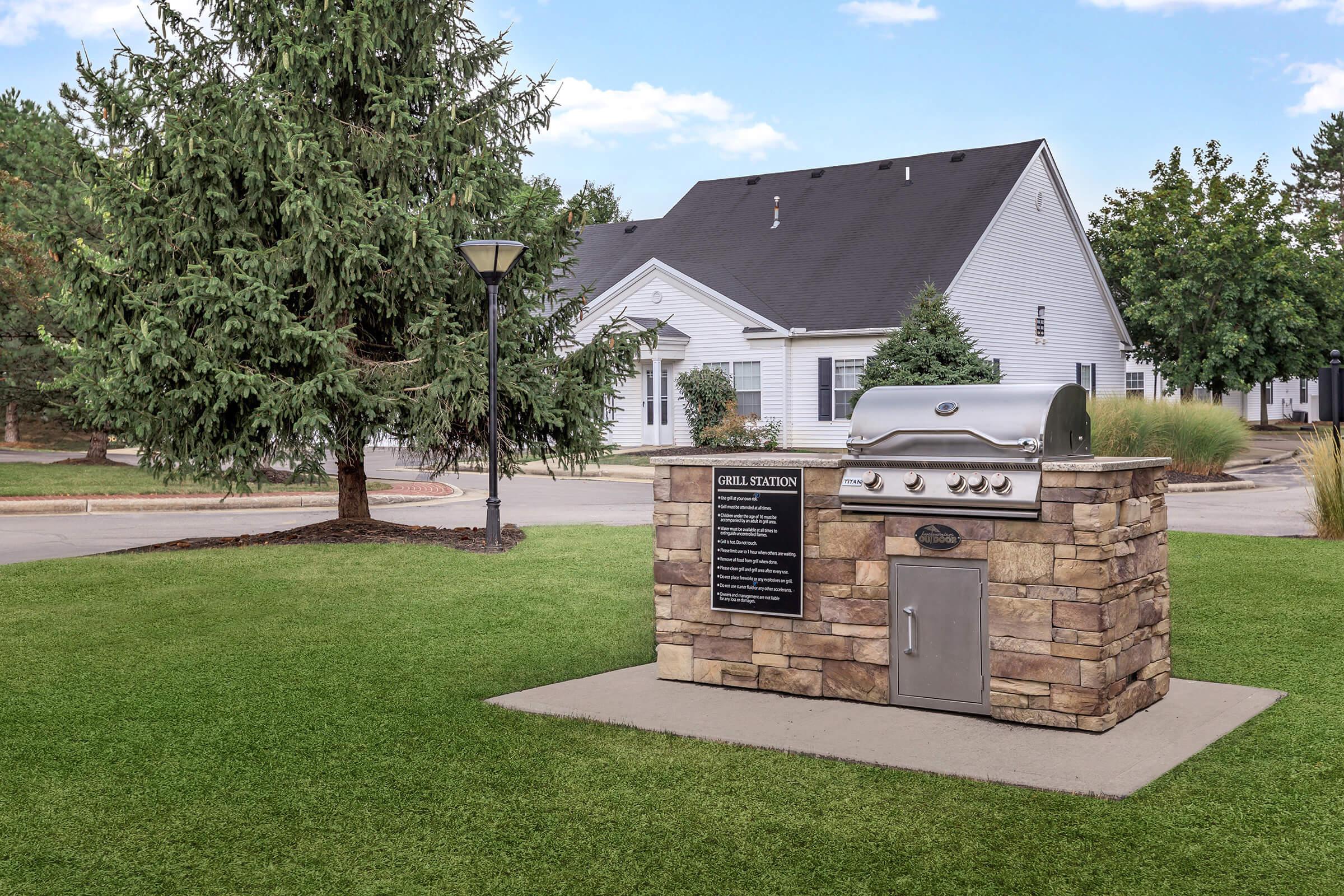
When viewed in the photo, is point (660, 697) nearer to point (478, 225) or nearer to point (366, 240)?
point (366, 240)

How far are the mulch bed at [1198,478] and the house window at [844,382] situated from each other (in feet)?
28.1

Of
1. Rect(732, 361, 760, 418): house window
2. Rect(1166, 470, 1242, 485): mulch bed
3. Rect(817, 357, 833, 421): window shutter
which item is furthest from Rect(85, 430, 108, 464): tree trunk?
Rect(1166, 470, 1242, 485): mulch bed

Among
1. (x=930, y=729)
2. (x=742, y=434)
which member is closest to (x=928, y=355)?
(x=742, y=434)

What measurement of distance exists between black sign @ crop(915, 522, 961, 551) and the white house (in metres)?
23.6

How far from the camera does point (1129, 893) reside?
13.5 ft

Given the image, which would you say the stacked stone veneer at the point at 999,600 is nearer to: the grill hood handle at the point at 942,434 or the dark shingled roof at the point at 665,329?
the grill hood handle at the point at 942,434

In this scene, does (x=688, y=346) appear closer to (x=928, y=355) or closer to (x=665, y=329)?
(x=665, y=329)

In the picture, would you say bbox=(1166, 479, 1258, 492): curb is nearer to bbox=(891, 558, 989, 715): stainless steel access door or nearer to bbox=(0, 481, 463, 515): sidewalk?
bbox=(0, 481, 463, 515): sidewalk

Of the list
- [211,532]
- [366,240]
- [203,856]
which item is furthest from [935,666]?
[211,532]

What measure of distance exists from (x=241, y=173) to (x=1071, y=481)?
10.9 metres

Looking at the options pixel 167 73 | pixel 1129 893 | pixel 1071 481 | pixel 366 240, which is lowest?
pixel 1129 893

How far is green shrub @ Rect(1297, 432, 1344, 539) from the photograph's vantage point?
47.5ft

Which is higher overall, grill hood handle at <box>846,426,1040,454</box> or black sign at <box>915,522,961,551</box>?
grill hood handle at <box>846,426,1040,454</box>

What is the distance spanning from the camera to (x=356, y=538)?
14219mm
